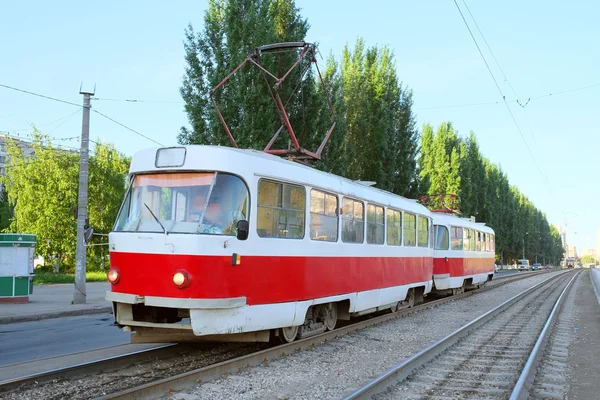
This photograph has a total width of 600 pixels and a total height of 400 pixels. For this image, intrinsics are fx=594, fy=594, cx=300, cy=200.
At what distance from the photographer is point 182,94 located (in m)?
22.9

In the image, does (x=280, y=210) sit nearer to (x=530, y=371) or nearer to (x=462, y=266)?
(x=530, y=371)

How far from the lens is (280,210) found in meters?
8.88

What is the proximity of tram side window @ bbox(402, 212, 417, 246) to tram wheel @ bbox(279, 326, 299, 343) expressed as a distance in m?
6.11

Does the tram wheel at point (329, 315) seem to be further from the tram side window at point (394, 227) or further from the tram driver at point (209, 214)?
the tram driver at point (209, 214)

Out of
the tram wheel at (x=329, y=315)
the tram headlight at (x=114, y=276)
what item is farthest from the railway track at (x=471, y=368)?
the tram headlight at (x=114, y=276)

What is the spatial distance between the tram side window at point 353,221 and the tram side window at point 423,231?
4680 mm

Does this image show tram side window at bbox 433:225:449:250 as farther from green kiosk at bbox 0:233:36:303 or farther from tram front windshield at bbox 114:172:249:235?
tram front windshield at bbox 114:172:249:235

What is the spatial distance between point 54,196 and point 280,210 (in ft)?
125

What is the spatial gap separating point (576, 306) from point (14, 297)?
17.5 metres

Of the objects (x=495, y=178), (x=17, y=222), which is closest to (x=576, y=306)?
(x=17, y=222)

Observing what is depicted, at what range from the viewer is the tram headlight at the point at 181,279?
7.47 metres

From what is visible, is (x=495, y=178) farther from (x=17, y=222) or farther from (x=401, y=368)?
(x=401, y=368)

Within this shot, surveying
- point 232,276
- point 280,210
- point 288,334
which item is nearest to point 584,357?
point 288,334

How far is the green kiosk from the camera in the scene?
17.1m
